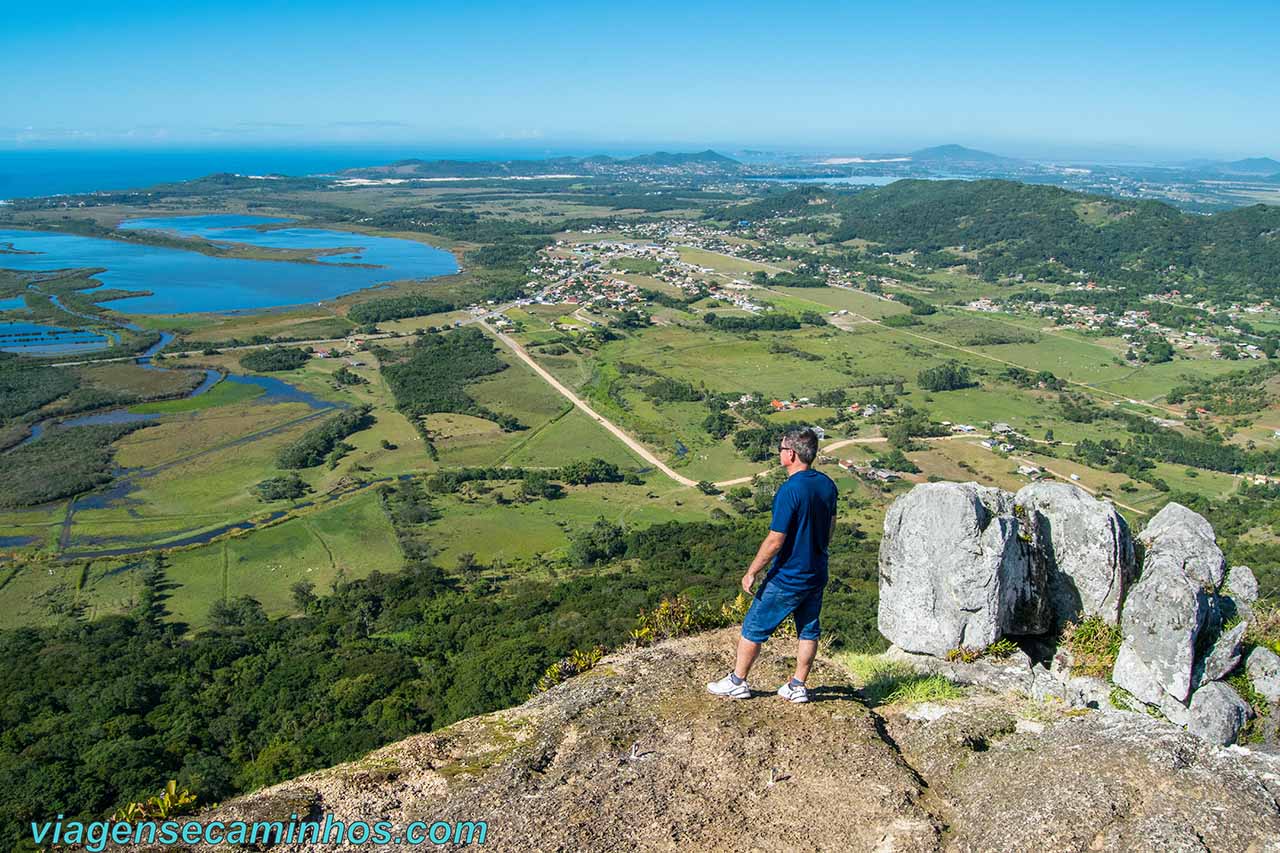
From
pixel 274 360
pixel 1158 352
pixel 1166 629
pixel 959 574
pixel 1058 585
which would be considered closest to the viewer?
pixel 1166 629

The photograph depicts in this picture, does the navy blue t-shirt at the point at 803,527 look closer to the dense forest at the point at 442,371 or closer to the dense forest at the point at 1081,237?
the dense forest at the point at 442,371

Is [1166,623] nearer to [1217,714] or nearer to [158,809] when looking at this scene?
[1217,714]

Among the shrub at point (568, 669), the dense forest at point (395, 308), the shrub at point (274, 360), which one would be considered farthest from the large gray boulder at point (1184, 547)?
the dense forest at point (395, 308)

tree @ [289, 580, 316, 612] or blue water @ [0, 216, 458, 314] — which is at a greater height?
blue water @ [0, 216, 458, 314]

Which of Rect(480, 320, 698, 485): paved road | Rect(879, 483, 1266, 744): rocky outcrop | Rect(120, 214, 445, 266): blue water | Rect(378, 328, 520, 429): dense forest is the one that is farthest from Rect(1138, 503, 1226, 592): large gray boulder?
Rect(120, 214, 445, 266): blue water

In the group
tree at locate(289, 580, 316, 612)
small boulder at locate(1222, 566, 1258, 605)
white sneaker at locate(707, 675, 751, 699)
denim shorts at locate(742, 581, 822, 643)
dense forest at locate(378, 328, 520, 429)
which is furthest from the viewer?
dense forest at locate(378, 328, 520, 429)

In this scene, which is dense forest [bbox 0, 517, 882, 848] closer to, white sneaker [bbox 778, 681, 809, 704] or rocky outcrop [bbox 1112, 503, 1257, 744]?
rocky outcrop [bbox 1112, 503, 1257, 744]

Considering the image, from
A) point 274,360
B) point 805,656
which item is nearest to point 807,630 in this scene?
point 805,656
